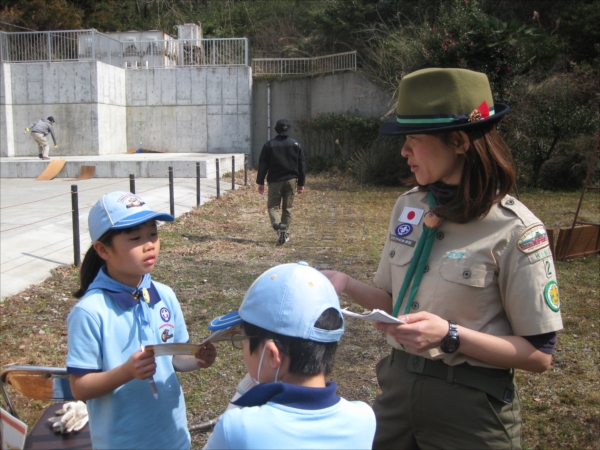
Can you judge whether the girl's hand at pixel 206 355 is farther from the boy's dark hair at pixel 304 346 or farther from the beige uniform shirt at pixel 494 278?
the beige uniform shirt at pixel 494 278

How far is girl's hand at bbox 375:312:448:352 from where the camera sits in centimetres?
152

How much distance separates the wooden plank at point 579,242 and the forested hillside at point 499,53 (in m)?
8.39

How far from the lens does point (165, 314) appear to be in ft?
6.93

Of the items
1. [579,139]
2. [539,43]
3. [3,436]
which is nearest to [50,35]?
[539,43]

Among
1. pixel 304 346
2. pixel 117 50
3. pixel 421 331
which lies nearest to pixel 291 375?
pixel 304 346

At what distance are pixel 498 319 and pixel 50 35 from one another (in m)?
23.9

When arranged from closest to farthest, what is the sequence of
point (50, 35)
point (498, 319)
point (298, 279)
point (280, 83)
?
1. point (298, 279)
2. point (498, 319)
3. point (50, 35)
4. point (280, 83)

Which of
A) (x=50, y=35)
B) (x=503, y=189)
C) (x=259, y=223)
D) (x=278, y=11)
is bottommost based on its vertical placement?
(x=259, y=223)

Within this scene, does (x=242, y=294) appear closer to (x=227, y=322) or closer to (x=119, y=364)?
(x=119, y=364)

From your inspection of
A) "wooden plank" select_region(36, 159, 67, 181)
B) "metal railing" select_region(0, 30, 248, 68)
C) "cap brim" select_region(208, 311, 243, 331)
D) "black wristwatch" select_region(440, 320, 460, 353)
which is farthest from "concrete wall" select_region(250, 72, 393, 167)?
"cap brim" select_region(208, 311, 243, 331)

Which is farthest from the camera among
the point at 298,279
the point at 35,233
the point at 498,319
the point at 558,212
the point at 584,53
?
the point at 584,53

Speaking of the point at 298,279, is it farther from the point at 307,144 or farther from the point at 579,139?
the point at 307,144

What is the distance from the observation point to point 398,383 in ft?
5.88

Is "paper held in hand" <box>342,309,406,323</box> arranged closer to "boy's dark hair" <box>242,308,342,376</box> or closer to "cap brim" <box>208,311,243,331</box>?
"boy's dark hair" <box>242,308,342,376</box>
